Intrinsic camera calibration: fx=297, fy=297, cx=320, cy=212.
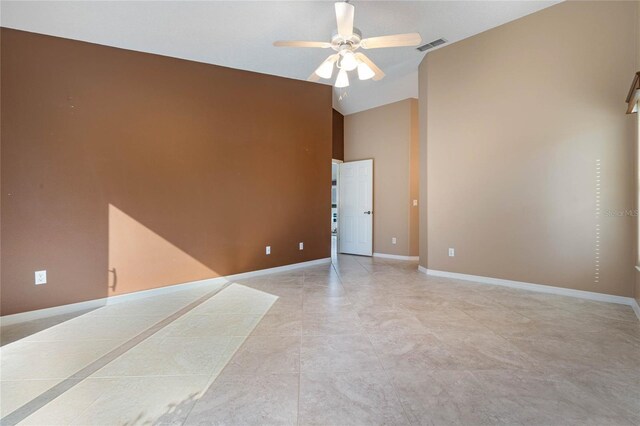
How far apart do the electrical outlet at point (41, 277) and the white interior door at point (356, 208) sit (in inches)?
192

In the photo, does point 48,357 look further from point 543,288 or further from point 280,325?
point 543,288

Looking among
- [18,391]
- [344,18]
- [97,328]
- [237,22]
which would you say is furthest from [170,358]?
[237,22]

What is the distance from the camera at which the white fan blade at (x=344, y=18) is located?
93.5 inches

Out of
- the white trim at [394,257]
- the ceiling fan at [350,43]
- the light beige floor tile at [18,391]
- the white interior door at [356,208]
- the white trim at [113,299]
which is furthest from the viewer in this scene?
the white interior door at [356,208]

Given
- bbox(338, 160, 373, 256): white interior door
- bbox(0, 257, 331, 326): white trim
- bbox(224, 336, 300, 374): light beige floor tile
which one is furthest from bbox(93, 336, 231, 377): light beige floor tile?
bbox(338, 160, 373, 256): white interior door

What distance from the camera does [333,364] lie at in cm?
194

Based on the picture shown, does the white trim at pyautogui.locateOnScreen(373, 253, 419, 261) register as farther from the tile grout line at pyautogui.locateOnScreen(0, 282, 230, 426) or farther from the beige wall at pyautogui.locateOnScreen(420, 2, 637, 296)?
the tile grout line at pyautogui.locateOnScreen(0, 282, 230, 426)

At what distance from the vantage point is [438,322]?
2619 mm

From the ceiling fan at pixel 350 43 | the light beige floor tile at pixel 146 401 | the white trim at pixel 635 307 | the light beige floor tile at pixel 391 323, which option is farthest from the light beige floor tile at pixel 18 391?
the white trim at pixel 635 307

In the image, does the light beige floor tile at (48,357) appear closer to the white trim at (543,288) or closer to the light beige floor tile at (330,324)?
the light beige floor tile at (330,324)

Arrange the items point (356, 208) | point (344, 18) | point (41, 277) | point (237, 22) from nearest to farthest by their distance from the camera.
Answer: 1. point (344, 18)
2. point (41, 277)
3. point (237, 22)
4. point (356, 208)

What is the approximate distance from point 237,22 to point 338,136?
3.54 m

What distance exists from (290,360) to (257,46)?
3.60 meters

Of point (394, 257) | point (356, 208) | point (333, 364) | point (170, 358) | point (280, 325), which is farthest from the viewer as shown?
point (356, 208)
